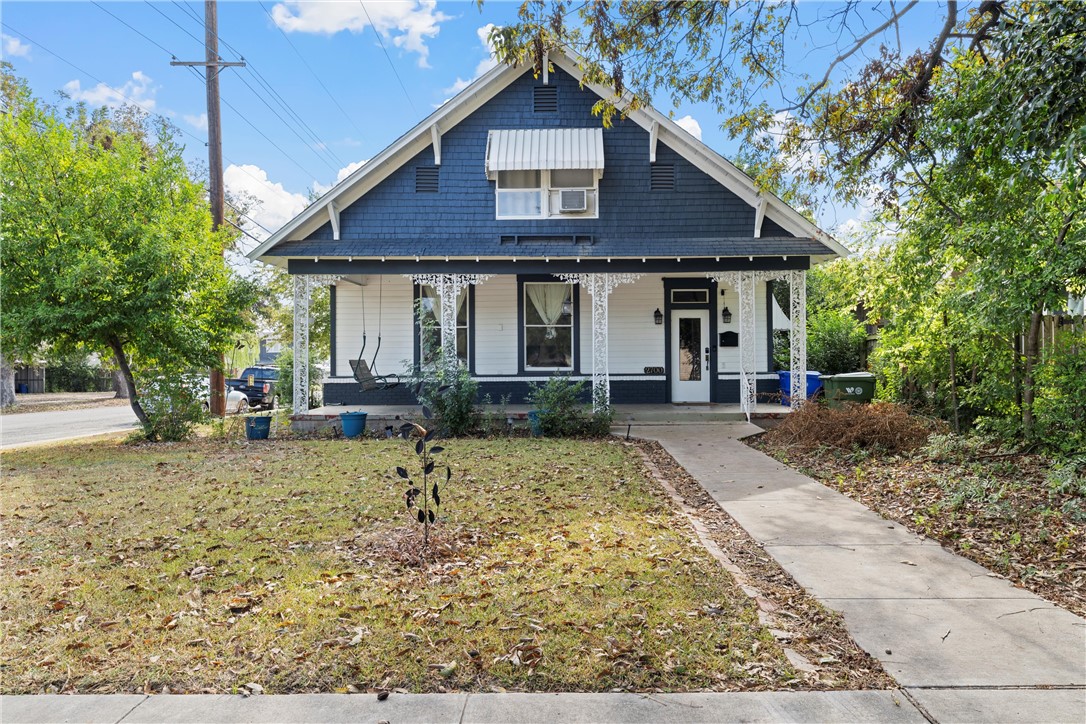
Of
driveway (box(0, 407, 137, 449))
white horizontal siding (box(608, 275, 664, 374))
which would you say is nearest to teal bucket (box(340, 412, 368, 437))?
white horizontal siding (box(608, 275, 664, 374))

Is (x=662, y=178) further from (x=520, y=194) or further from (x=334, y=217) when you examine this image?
(x=334, y=217)

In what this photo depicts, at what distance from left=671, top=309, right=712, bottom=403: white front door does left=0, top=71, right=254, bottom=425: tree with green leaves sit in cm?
1002

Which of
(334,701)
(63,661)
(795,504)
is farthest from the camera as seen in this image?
(795,504)

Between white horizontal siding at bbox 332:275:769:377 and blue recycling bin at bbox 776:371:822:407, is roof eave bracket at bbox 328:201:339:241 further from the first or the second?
blue recycling bin at bbox 776:371:822:407

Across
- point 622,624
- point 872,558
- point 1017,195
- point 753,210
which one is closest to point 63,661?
point 622,624

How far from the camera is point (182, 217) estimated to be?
496 inches

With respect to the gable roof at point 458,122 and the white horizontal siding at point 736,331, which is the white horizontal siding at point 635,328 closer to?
the white horizontal siding at point 736,331

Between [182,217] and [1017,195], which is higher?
[182,217]

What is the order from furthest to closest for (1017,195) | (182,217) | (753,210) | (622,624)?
(753,210)
(182,217)
(1017,195)
(622,624)

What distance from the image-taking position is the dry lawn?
127 inches

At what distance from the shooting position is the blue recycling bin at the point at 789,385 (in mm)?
14445

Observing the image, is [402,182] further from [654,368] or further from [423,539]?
[423,539]

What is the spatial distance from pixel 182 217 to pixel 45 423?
1000 cm

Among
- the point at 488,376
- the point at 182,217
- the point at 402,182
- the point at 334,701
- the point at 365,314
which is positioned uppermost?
the point at 402,182
